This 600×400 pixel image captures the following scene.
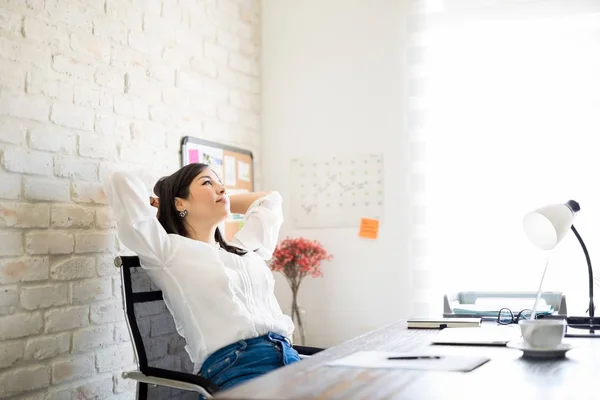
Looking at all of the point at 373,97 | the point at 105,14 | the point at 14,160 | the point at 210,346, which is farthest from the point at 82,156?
the point at 373,97

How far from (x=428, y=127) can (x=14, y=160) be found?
2074 mm

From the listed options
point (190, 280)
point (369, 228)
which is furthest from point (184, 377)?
point (369, 228)

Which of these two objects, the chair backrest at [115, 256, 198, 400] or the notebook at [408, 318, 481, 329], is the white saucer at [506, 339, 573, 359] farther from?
the chair backrest at [115, 256, 198, 400]

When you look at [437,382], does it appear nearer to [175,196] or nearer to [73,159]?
[175,196]

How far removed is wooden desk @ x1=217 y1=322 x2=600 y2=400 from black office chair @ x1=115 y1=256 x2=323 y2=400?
643 mm

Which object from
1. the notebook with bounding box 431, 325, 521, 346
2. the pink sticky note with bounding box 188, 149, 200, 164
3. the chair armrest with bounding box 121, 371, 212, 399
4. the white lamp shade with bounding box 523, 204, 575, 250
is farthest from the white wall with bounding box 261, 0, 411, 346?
the chair armrest with bounding box 121, 371, 212, 399

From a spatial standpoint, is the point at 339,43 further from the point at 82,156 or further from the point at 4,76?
the point at 4,76

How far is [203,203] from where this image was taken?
2545 millimetres

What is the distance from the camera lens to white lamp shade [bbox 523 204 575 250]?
204 centimetres

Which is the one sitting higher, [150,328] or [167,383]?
[150,328]

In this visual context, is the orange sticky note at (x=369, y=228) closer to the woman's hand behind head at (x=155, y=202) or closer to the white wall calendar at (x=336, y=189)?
the white wall calendar at (x=336, y=189)

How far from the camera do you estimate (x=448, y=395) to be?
1.22 m

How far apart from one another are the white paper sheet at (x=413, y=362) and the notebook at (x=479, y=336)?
0.87 ft

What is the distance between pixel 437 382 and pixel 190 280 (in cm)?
114
